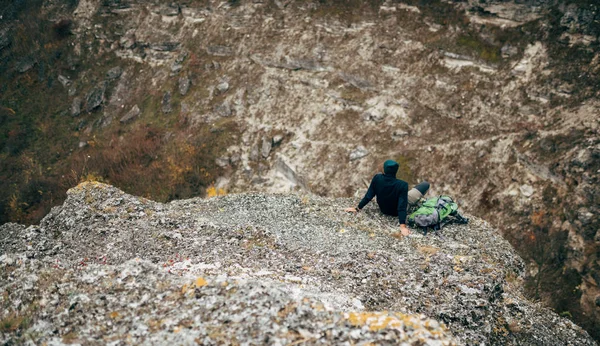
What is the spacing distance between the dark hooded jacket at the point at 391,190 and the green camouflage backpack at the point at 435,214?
78 cm

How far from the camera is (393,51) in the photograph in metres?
39.8

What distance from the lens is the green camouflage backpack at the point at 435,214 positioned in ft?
48.8

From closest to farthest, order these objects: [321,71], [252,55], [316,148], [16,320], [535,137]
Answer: [16,320] → [535,137] → [316,148] → [321,71] → [252,55]

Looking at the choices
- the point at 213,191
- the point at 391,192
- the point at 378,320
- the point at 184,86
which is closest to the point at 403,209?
the point at 391,192

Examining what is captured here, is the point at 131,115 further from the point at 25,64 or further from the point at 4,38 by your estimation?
the point at 4,38

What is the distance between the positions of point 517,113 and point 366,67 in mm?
14745

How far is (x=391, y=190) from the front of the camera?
14.7 metres

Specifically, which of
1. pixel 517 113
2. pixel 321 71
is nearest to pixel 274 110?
pixel 321 71

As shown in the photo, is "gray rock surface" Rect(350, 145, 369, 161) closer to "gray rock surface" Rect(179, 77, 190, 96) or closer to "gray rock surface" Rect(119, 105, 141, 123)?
"gray rock surface" Rect(179, 77, 190, 96)

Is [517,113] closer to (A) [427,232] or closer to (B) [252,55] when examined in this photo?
(A) [427,232]

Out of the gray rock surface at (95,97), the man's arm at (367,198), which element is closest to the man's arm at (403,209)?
the man's arm at (367,198)

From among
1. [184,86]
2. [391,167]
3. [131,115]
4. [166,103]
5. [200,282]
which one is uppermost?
[391,167]

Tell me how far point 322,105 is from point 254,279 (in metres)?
32.3

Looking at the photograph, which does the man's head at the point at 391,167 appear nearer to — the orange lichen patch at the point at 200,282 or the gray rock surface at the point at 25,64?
the orange lichen patch at the point at 200,282
